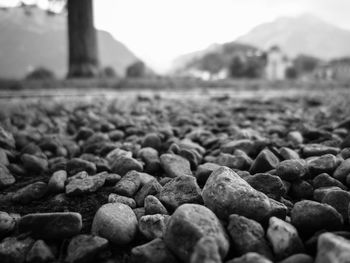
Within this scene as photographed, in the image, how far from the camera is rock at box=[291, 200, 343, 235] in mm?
1041

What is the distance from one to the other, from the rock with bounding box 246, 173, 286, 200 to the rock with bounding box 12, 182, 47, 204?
0.93 meters

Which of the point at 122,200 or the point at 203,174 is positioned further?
the point at 203,174

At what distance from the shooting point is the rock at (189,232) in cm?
92

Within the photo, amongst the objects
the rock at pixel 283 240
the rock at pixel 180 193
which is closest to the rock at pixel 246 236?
the rock at pixel 283 240

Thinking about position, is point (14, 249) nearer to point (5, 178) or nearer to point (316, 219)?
point (5, 178)

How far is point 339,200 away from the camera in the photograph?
3.82ft

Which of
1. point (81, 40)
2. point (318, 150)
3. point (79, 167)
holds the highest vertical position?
point (81, 40)

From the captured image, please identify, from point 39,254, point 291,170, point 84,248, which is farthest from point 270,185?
point 39,254

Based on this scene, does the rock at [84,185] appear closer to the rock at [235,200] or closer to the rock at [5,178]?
the rock at [5,178]

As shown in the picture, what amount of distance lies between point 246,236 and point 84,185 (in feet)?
2.56

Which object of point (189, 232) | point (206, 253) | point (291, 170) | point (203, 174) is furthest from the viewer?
point (203, 174)

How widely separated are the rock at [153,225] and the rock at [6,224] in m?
0.48

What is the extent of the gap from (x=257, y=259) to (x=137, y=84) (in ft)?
19.1

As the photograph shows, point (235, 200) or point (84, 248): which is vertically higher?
point (235, 200)
